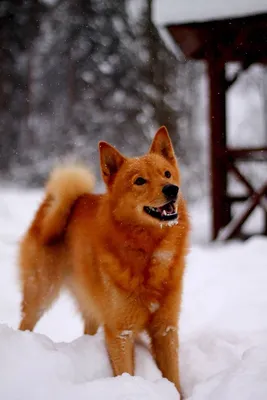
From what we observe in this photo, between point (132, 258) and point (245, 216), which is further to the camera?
point (245, 216)

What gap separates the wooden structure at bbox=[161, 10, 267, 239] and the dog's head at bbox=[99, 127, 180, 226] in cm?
437

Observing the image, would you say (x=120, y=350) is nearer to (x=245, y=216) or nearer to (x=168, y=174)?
(x=168, y=174)

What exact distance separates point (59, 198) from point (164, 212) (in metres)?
1.05

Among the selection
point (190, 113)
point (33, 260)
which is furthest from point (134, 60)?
point (33, 260)

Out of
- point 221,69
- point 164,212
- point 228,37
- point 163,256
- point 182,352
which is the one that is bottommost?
point 182,352

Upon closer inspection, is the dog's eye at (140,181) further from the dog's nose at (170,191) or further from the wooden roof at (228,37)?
the wooden roof at (228,37)

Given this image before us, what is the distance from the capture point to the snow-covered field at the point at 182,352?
197 cm

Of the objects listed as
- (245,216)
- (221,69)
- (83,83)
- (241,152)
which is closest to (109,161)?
(245,216)

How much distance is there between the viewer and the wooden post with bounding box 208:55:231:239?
693cm

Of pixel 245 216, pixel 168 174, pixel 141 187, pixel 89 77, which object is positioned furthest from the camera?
pixel 89 77

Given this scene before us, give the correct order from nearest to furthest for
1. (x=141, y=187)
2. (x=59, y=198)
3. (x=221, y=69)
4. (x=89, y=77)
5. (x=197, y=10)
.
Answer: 1. (x=141, y=187)
2. (x=59, y=198)
3. (x=197, y=10)
4. (x=221, y=69)
5. (x=89, y=77)

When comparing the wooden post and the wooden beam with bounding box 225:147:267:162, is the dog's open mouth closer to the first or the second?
the wooden beam with bounding box 225:147:267:162

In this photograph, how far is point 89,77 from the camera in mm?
15719

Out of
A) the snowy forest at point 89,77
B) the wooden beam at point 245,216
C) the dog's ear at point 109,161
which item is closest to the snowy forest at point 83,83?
the snowy forest at point 89,77
